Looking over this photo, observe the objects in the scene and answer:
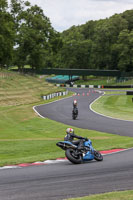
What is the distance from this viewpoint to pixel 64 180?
11.2 meters

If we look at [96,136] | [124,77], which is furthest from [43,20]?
[96,136]

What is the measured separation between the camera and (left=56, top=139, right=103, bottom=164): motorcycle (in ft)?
45.5

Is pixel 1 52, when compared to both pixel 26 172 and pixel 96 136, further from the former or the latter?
pixel 26 172

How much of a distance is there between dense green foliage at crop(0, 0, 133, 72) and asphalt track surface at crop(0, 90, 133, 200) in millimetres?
55983

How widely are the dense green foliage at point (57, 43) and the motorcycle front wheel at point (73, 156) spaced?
181 feet

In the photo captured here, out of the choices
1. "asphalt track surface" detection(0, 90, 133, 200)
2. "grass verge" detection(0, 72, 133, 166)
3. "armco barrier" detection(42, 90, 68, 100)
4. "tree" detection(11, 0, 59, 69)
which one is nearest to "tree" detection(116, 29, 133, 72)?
"tree" detection(11, 0, 59, 69)

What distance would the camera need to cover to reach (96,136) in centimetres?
2511

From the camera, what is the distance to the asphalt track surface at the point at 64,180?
977cm

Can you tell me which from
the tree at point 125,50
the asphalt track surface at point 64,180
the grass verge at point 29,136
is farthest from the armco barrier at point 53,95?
the asphalt track surface at point 64,180

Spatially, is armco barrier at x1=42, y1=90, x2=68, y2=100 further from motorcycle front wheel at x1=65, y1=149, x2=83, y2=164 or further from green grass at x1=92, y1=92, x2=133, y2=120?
motorcycle front wheel at x1=65, y1=149, x2=83, y2=164

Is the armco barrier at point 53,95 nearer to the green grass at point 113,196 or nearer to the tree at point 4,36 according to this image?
the tree at point 4,36

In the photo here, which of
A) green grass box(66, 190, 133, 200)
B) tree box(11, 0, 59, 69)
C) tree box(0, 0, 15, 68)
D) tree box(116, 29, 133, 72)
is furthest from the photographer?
tree box(116, 29, 133, 72)

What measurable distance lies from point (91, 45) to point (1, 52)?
66.3 metres

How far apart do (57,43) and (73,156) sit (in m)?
85.3
